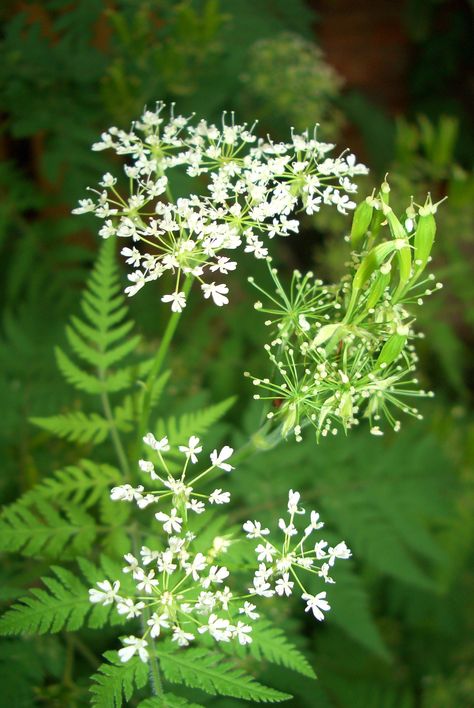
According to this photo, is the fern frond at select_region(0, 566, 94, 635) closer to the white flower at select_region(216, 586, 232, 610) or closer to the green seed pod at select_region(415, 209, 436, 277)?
the white flower at select_region(216, 586, 232, 610)

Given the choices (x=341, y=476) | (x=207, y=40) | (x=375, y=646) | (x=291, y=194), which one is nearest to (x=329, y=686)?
(x=375, y=646)

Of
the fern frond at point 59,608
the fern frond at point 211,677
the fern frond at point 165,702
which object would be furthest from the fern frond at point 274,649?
the fern frond at point 59,608

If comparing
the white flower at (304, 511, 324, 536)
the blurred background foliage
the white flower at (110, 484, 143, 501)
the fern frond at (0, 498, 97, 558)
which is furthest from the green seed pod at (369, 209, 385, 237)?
the blurred background foliage

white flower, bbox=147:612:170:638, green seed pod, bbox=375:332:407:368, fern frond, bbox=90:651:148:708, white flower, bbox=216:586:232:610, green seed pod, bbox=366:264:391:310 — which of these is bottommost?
fern frond, bbox=90:651:148:708

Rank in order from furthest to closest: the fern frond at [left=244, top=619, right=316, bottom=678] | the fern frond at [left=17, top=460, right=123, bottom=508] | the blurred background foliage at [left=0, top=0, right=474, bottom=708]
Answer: the blurred background foliage at [left=0, top=0, right=474, bottom=708] → the fern frond at [left=17, top=460, right=123, bottom=508] → the fern frond at [left=244, top=619, right=316, bottom=678]

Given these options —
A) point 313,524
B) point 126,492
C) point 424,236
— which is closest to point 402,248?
point 424,236

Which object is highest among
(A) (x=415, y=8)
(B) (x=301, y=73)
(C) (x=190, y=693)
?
(A) (x=415, y=8)

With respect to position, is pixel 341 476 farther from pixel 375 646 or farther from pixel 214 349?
pixel 214 349
